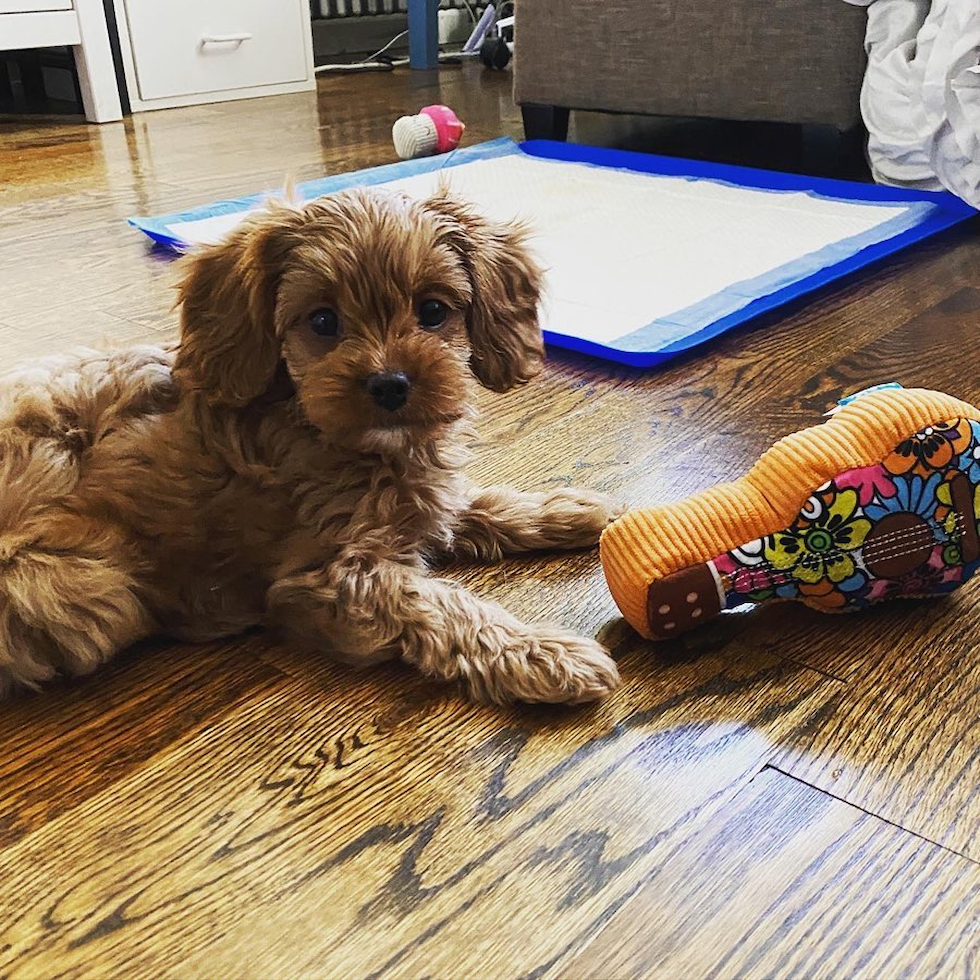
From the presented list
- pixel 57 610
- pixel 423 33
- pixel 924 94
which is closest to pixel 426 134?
pixel 924 94

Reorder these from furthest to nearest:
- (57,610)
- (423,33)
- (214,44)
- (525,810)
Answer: (423,33), (214,44), (57,610), (525,810)

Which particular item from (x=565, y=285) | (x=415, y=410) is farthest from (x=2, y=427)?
(x=565, y=285)

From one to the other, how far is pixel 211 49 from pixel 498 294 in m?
4.35

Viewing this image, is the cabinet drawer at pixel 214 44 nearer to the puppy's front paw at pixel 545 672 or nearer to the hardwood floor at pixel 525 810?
the hardwood floor at pixel 525 810

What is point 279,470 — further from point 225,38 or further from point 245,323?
point 225,38

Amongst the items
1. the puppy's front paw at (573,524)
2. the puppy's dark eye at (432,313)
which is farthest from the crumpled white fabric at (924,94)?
the puppy's dark eye at (432,313)

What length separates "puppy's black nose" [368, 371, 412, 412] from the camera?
48.9 inches

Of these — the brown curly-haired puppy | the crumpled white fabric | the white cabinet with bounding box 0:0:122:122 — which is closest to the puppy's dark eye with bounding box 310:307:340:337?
the brown curly-haired puppy

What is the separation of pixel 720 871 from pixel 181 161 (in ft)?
11.5

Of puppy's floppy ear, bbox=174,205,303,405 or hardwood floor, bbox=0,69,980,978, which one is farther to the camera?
puppy's floppy ear, bbox=174,205,303,405

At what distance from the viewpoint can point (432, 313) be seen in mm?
1349

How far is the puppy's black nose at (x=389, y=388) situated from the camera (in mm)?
1241

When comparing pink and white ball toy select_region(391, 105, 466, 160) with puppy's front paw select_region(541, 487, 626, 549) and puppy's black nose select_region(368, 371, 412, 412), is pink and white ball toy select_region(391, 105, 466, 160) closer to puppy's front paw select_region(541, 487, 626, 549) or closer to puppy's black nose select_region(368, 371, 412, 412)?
puppy's front paw select_region(541, 487, 626, 549)

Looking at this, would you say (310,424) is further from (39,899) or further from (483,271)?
(39,899)
